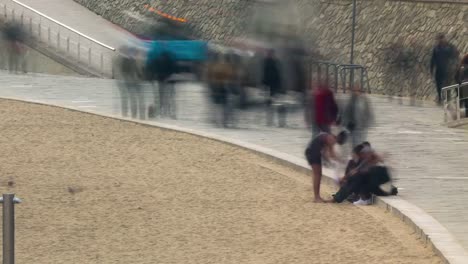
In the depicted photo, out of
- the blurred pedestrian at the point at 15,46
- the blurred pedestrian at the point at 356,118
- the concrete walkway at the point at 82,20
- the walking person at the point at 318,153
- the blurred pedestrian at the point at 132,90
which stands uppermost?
the concrete walkway at the point at 82,20

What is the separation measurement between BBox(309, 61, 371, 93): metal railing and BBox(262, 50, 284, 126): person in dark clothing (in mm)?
5639

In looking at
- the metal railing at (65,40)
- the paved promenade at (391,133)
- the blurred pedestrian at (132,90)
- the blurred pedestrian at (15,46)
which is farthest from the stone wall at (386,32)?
the blurred pedestrian at (132,90)

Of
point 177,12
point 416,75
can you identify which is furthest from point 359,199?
point 177,12

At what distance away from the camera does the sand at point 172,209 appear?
1434 centimetres

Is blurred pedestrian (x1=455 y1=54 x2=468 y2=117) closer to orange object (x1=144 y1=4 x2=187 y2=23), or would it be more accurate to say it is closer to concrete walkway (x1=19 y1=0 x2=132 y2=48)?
orange object (x1=144 y1=4 x2=187 y2=23)

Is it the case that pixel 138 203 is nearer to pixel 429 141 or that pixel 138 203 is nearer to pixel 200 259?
pixel 200 259

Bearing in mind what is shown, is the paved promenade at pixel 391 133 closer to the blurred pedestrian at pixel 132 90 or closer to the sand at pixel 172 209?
the blurred pedestrian at pixel 132 90

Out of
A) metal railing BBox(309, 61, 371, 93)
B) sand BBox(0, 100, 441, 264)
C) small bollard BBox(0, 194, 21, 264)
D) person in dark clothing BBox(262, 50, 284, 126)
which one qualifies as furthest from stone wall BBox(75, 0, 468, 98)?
small bollard BBox(0, 194, 21, 264)

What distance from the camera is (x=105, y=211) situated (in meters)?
16.9

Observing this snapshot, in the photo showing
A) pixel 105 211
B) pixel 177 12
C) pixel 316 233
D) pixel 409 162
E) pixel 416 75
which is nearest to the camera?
pixel 316 233

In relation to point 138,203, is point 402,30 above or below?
above

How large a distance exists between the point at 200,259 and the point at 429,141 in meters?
10.7

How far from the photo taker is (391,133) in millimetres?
25266

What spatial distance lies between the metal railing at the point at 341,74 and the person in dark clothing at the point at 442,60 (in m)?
2.79
